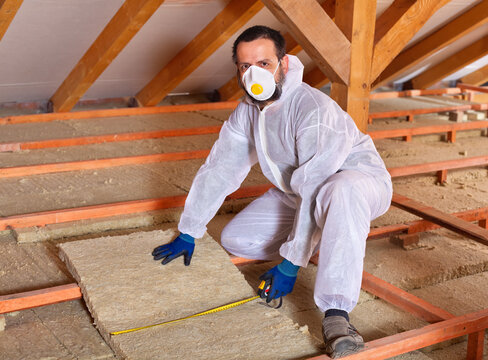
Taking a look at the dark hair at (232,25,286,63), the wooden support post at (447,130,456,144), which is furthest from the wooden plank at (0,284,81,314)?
the wooden support post at (447,130,456,144)

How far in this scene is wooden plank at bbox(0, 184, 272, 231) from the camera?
3.05 metres

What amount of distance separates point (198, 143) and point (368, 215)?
2.83 m

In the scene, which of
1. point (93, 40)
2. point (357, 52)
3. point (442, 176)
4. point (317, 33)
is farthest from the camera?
point (93, 40)

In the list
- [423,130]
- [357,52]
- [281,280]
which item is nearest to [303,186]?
[281,280]

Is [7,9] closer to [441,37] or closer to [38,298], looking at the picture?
[38,298]

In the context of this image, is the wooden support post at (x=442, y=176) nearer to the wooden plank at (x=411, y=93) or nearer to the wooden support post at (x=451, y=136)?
the wooden support post at (x=451, y=136)

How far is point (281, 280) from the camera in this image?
2.45m

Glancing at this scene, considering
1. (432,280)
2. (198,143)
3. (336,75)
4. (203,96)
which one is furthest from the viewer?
(203,96)

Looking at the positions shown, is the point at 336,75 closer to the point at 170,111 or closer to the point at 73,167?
the point at 73,167

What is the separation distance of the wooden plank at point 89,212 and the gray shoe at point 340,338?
5.15 ft

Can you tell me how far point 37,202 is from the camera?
3449 millimetres

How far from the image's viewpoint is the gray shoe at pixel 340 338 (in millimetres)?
1944

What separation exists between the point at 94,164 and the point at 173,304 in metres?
2.06

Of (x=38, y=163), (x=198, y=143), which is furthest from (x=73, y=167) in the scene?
(x=198, y=143)
